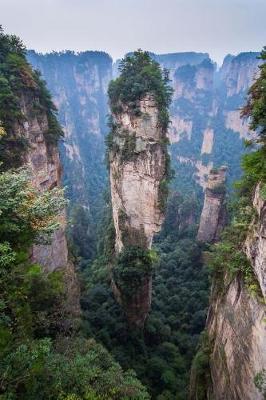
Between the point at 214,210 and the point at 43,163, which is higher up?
the point at 43,163

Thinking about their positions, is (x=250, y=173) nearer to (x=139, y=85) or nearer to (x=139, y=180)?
(x=139, y=180)

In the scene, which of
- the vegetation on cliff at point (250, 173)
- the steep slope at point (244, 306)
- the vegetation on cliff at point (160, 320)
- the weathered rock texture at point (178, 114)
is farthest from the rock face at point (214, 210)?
the weathered rock texture at point (178, 114)

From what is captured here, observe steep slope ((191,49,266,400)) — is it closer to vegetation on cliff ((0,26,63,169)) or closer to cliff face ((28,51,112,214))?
vegetation on cliff ((0,26,63,169))

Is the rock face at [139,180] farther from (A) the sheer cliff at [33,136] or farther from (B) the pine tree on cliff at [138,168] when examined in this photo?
(A) the sheer cliff at [33,136]

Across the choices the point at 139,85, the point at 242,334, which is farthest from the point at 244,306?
the point at 139,85

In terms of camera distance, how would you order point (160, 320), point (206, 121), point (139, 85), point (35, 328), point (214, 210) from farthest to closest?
1. point (206, 121)
2. point (214, 210)
3. point (160, 320)
4. point (139, 85)
5. point (35, 328)

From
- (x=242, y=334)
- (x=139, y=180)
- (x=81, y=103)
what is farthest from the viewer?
(x=81, y=103)

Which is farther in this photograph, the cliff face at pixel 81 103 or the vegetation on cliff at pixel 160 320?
the cliff face at pixel 81 103
